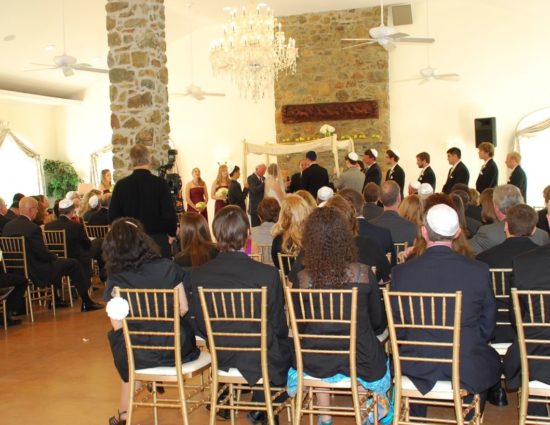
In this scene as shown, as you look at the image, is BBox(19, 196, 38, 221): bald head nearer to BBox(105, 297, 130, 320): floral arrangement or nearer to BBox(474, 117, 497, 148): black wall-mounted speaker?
BBox(105, 297, 130, 320): floral arrangement

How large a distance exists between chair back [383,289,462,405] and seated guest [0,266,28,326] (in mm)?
4642

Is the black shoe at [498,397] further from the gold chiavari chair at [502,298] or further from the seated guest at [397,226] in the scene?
the seated guest at [397,226]

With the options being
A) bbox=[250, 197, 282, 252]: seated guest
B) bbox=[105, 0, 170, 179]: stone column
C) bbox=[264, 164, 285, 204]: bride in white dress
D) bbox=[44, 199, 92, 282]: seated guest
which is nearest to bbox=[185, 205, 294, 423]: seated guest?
bbox=[250, 197, 282, 252]: seated guest

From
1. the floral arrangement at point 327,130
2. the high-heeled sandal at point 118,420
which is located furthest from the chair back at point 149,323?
the floral arrangement at point 327,130

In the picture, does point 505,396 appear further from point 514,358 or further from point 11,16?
point 11,16

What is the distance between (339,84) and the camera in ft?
48.0

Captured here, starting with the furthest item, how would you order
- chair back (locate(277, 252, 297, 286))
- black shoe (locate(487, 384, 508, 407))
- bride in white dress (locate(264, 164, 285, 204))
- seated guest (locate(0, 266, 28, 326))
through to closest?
bride in white dress (locate(264, 164, 285, 204)) → seated guest (locate(0, 266, 28, 326)) → chair back (locate(277, 252, 297, 286)) → black shoe (locate(487, 384, 508, 407))

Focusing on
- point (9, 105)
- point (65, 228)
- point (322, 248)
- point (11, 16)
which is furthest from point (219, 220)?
point (9, 105)

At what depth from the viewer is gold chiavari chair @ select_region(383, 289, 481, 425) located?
126 inches

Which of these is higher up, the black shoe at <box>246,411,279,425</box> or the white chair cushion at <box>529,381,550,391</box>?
the white chair cushion at <box>529,381,550,391</box>

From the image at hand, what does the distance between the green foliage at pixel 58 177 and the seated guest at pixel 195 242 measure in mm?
11738

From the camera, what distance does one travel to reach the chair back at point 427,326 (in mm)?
3205

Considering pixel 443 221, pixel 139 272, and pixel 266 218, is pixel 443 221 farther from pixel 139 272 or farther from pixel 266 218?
pixel 266 218

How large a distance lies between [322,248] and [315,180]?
7.87 m
